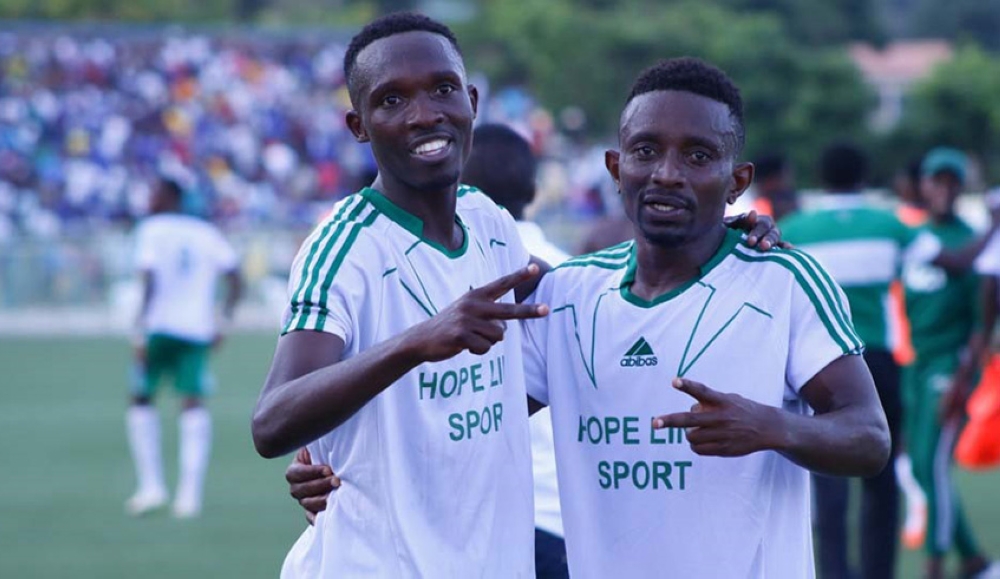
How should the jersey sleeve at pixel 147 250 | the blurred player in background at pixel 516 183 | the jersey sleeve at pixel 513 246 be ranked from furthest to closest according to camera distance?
the jersey sleeve at pixel 147 250 → the blurred player in background at pixel 516 183 → the jersey sleeve at pixel 513 246

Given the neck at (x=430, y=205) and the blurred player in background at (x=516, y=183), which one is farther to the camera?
the blurred player in background at (x=516, y=183)

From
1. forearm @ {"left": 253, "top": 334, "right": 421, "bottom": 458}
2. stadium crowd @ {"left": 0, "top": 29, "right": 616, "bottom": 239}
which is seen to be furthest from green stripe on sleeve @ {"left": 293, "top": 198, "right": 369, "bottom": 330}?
stadium crowd @ {"left": 0, "top": 29, "right": 616, "bottom": 239}

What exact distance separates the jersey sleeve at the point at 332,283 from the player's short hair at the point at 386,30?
38 centimetres

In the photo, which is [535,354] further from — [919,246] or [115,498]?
[115,498]

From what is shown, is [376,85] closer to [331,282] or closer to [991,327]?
[331,282]

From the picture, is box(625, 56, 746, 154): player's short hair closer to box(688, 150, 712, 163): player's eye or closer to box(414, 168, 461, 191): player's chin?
box(688, 150, 712, 163): player's eye

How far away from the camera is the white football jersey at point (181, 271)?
12117 millimetres

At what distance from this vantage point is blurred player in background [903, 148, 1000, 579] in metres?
8.60

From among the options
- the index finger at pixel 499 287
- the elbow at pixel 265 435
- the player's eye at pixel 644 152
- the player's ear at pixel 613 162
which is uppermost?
the player's ear at pixel 613 162

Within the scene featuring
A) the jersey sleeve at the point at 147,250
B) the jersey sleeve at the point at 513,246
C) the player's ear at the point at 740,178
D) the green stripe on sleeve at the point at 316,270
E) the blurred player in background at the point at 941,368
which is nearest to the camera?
the green stripe on sleeve at the point at 316,270

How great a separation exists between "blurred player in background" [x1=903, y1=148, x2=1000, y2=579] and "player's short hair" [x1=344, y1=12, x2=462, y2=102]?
18.2ft

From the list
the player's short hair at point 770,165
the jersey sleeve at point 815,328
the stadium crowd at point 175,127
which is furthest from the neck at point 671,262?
the stadium crowd at point 175,127

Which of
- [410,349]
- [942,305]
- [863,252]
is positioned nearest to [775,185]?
[942,305]

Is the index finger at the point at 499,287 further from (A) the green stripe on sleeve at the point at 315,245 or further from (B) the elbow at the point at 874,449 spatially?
(B) the elbow at the point at 874,449
